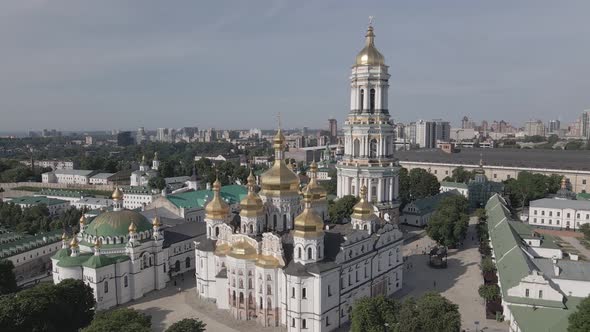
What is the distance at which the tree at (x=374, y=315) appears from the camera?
18.6 meters

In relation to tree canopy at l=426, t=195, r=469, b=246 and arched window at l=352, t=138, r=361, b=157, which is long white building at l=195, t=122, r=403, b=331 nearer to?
tree canopy at l=426, t=195, r=469, b=246

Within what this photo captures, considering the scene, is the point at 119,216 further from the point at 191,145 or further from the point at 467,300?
the point at 191,145

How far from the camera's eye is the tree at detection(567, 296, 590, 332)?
52.3 ft

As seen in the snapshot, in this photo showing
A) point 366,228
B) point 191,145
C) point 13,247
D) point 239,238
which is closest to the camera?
point 239,238

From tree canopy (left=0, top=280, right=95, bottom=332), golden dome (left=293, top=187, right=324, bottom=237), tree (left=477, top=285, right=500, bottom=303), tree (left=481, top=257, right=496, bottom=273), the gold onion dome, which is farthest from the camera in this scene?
tree (left=481, top=257, right=496, bottom=273)

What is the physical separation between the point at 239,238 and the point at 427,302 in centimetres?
1023

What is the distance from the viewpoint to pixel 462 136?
178 metres

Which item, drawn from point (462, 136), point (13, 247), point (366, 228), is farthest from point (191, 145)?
point (366, 228)

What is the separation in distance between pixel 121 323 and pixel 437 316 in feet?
41.4

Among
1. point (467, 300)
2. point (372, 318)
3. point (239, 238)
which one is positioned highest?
point (239, 238)

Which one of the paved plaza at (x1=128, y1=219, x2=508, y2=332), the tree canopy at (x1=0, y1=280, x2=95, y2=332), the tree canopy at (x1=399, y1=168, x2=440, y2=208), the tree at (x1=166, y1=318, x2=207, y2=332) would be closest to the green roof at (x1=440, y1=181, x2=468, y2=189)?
the tree canopy at (x1=399, y1=168, x2=440, y2=208)

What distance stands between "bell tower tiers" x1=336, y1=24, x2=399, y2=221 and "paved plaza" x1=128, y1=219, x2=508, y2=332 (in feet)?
20.1

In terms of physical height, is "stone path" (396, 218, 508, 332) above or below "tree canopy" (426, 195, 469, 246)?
below

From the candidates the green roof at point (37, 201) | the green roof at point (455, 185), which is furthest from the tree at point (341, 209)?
the green roof at point (37, 201)
